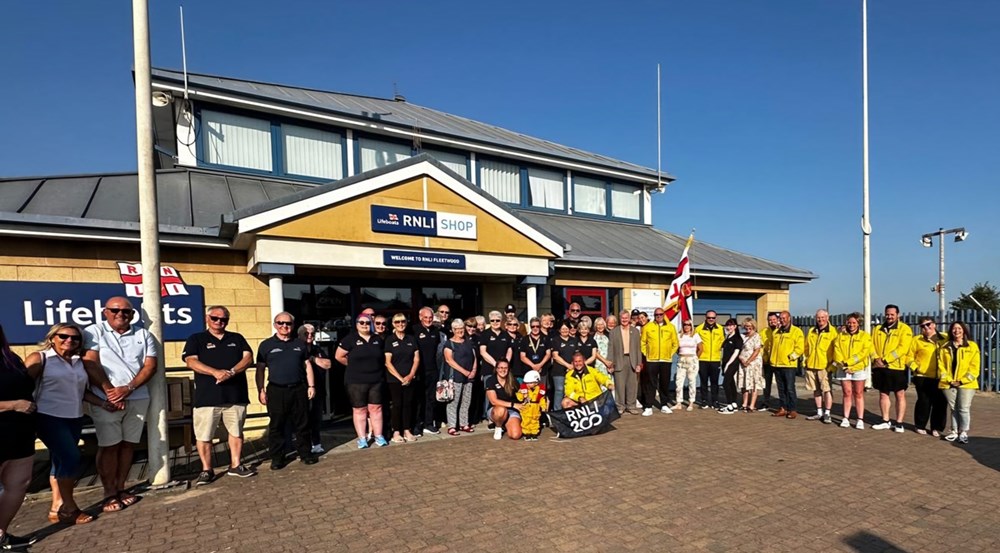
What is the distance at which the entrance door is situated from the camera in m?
11.4

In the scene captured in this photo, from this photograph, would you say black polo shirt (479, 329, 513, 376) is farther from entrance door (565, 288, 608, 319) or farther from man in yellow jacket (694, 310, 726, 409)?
man in yellow jacket (694, 310, 726, 409)

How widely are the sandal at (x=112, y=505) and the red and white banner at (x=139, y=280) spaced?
2.85 meters

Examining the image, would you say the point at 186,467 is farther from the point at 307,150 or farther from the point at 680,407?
the point at 680,407

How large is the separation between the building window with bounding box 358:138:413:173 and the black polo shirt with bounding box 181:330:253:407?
6700mm

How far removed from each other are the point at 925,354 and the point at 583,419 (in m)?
5.13

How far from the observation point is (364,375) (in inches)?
272

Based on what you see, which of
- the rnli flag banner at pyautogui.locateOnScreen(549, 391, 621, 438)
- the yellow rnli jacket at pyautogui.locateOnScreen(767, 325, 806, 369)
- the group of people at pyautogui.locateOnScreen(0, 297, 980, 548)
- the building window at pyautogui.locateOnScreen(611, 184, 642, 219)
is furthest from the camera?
the building window at pyautogui.locateOnScreen(611, 184, 642, 219)

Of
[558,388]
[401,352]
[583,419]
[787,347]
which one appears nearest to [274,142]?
[401,352]

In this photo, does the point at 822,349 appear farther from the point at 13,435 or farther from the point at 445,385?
the point at 13,435

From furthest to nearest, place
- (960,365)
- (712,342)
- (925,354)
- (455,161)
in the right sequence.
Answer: (455,161), (712,342), (925,354), (960,365)

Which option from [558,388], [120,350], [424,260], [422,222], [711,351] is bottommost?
[558,388]

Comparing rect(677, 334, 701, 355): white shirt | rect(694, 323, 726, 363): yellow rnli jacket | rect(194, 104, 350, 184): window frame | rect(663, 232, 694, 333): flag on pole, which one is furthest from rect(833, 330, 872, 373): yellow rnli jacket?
rect(194, 104, 350, 184): window frame

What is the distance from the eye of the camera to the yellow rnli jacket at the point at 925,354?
750cm

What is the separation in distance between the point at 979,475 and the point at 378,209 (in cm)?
822
